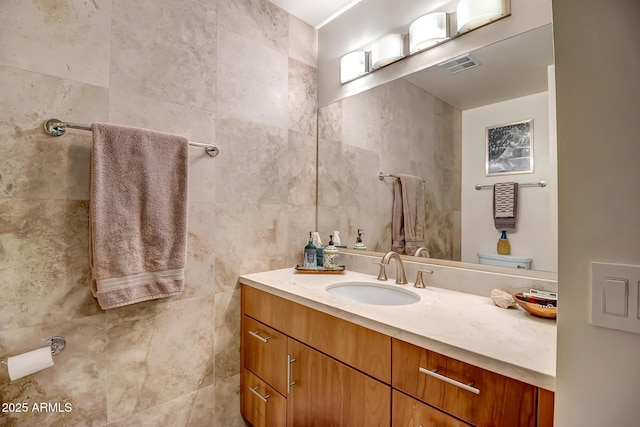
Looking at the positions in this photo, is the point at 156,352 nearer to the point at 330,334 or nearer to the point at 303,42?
the point at 330,334

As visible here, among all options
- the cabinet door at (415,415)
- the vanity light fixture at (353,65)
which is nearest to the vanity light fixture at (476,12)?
the vanity light fixture at (353,65)

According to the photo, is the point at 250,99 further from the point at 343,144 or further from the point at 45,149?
the point at 45,149

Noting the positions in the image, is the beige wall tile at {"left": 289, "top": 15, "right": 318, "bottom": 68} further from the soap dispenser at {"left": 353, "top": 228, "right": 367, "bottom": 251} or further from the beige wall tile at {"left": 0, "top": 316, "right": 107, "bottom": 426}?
the beige wall tile at {"left": 0, "top": 316, "right": 107, "bottom": 426}

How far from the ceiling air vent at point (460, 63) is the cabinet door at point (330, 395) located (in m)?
1.37

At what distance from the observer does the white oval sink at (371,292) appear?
4.59 ft

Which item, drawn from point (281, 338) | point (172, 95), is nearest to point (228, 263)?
point (281, 338)

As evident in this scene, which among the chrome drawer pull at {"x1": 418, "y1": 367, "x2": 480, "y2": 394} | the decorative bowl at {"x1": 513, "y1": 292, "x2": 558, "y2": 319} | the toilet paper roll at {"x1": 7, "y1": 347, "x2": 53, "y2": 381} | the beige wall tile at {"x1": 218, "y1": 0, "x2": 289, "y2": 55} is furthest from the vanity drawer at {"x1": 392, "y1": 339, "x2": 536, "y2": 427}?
the beige wall tile at {"x1": 218, "y1": 0, "x2": 289, "y2": 55}

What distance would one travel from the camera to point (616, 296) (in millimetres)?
551

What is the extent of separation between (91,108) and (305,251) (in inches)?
47.7

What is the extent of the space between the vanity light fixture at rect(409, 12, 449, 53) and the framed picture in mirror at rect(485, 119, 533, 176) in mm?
502

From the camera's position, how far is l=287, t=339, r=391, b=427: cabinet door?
94 centimetres

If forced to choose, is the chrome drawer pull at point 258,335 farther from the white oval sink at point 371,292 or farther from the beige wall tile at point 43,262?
the beige wall tile at point 43,262

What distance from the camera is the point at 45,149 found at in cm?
109

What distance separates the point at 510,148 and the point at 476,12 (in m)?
0.60
